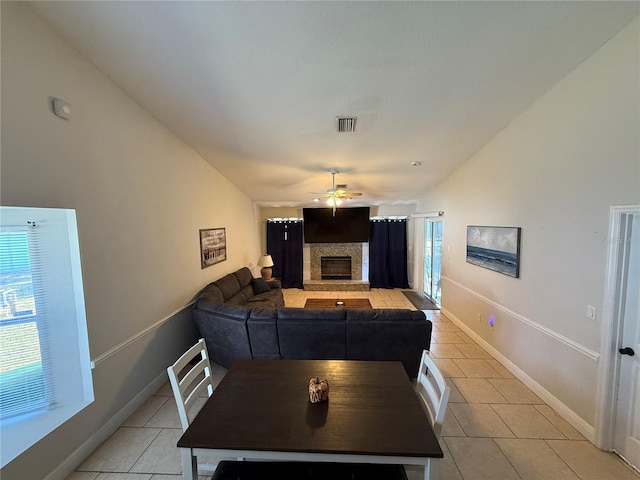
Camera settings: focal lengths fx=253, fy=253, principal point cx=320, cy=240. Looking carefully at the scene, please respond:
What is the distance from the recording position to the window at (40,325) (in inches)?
71.7

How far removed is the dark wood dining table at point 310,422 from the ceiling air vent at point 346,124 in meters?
2.62

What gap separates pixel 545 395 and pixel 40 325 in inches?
185

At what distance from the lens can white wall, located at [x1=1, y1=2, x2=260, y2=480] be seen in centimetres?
163

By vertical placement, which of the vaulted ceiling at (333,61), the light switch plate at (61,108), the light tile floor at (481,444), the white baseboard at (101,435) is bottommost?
the light tile floor at (481,444)

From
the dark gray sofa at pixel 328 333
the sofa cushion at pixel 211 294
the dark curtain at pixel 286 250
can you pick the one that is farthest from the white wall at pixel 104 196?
the dark curtain at pixel 286 250

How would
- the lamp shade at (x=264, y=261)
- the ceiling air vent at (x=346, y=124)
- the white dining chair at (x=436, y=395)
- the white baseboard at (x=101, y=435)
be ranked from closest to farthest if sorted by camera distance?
the white dining chair at (x=436, y=395), the white baseboard at (x=101, y=435), the ceiling air vent at (x=346, y=124), the lamp shade at (x=264, y=261)

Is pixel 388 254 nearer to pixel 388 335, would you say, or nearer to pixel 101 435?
pixel 388 335

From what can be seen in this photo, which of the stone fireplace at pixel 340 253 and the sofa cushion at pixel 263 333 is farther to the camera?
the stone fireplace at pixel 340 253

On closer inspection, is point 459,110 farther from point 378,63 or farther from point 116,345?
point 116,345

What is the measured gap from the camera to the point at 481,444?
2.12m

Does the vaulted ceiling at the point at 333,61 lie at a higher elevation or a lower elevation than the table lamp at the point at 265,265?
higher

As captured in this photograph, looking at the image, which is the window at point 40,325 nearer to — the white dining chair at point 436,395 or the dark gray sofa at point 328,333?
the dark gray sofa at point 328,333

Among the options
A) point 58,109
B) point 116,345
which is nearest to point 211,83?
point 58,109

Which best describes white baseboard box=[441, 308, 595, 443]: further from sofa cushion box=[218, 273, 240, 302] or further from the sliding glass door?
sofa cushion box=[218, 273, 240, 302]
